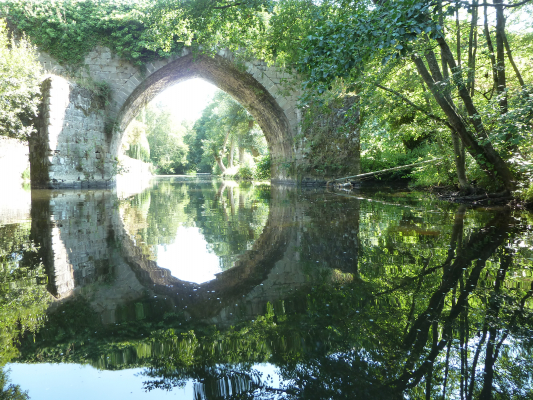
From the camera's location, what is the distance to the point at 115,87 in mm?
14328

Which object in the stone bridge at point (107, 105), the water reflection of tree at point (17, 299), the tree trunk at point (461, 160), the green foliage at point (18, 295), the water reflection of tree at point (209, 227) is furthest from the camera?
the stone bridge at point (107, 105)

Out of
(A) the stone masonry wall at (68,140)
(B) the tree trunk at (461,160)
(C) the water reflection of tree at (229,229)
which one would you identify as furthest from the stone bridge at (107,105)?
(C) the water reflection of tree at (229,229)

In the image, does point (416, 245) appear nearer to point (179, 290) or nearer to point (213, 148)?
point (179, 290)

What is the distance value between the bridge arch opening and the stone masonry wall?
87 cm

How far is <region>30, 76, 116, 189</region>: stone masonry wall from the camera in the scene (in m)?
12.6

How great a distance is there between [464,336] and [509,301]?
0.60 m

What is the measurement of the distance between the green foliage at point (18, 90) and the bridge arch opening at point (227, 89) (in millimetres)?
2892

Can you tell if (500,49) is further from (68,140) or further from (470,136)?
(68,140)

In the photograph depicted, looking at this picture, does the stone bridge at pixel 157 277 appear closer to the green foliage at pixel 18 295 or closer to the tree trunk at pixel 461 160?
the green foliage at pixel 18 295

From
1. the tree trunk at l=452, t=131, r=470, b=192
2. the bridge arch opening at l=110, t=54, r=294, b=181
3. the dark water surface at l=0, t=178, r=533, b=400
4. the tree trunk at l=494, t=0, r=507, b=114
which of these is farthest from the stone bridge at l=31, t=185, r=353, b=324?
the bridge arch opening at l=110, t=54, r=294, b=181

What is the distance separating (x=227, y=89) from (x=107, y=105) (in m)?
5.96

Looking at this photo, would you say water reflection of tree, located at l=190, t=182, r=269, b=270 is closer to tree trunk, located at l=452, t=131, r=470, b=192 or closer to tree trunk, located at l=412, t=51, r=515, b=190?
tree trunk, located at l=412, t=51, r=515, b=190

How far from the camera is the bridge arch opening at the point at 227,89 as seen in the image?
14.9 m

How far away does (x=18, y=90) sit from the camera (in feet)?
38.1
